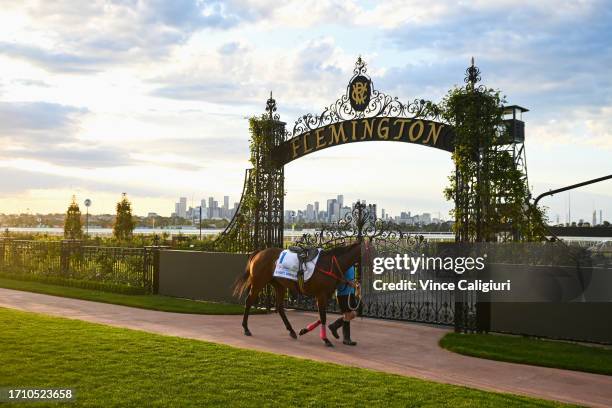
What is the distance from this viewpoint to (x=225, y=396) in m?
6.27

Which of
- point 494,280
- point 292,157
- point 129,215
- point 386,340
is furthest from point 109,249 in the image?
point 129,215

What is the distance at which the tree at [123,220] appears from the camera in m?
42.1

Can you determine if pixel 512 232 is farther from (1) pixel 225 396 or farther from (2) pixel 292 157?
(1) pixel 225 396

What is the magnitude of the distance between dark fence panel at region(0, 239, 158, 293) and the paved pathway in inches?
98.2

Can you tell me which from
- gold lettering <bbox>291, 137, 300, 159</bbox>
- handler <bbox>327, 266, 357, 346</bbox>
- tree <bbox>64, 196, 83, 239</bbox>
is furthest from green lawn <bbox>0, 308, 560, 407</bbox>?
tree <bbox>64, 196, 83, 239</bbox>

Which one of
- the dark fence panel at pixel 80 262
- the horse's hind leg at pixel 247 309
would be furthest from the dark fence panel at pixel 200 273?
the horse's hind leg at pixel 247 309

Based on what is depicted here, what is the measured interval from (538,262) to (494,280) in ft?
2.85

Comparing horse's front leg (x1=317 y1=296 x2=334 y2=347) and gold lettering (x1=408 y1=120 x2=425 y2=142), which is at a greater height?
gold lettering (x1=408 y1=120 x2=425 y2=142)

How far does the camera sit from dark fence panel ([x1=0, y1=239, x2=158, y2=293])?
16766mm

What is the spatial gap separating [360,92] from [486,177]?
323 cm

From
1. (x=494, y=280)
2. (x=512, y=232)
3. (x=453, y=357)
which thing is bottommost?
(x=453, y=357)

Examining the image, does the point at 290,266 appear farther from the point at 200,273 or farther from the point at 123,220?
the point at 123,220

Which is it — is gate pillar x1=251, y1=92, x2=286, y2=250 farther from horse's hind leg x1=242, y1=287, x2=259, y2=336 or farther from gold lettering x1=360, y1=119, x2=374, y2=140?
horse's hind leg x1=242, y1=287, x2=259, y2=336

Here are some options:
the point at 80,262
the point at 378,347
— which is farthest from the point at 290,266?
the point at 80,262
